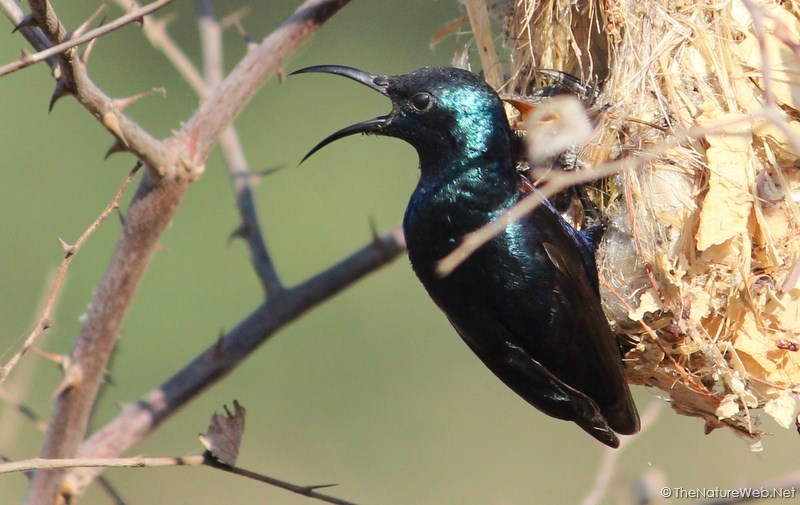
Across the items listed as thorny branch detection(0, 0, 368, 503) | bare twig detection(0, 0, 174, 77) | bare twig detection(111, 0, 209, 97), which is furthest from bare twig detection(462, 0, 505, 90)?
bare twig detection(0, 0, 174, 77)

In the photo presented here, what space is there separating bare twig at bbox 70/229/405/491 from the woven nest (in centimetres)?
75

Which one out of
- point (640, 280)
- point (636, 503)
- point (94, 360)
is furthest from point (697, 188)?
point (94, 360)

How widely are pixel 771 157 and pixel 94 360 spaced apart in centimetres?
168

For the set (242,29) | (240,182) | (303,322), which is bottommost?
(240,182)

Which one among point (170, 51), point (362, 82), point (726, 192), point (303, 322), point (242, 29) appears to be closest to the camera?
point (726, 192)

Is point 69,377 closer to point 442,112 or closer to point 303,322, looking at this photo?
point 442,112

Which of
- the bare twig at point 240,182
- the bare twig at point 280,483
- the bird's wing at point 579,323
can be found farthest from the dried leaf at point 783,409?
the bare twig at point 240,182

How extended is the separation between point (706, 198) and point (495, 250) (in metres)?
0.55

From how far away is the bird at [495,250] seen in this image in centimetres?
262

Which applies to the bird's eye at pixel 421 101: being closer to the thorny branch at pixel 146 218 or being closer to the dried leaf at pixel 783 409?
the thorny branch at pixel 146 218

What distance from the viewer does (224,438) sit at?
6.98ft

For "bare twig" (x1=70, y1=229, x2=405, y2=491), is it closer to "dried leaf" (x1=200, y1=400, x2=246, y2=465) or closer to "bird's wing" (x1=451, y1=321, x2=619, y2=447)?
"bird's wing" (x1=451, y1=321, x2=619, y2=447)

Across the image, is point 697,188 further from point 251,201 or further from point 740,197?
point 251,201

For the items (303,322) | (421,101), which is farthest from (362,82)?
(303,322)
